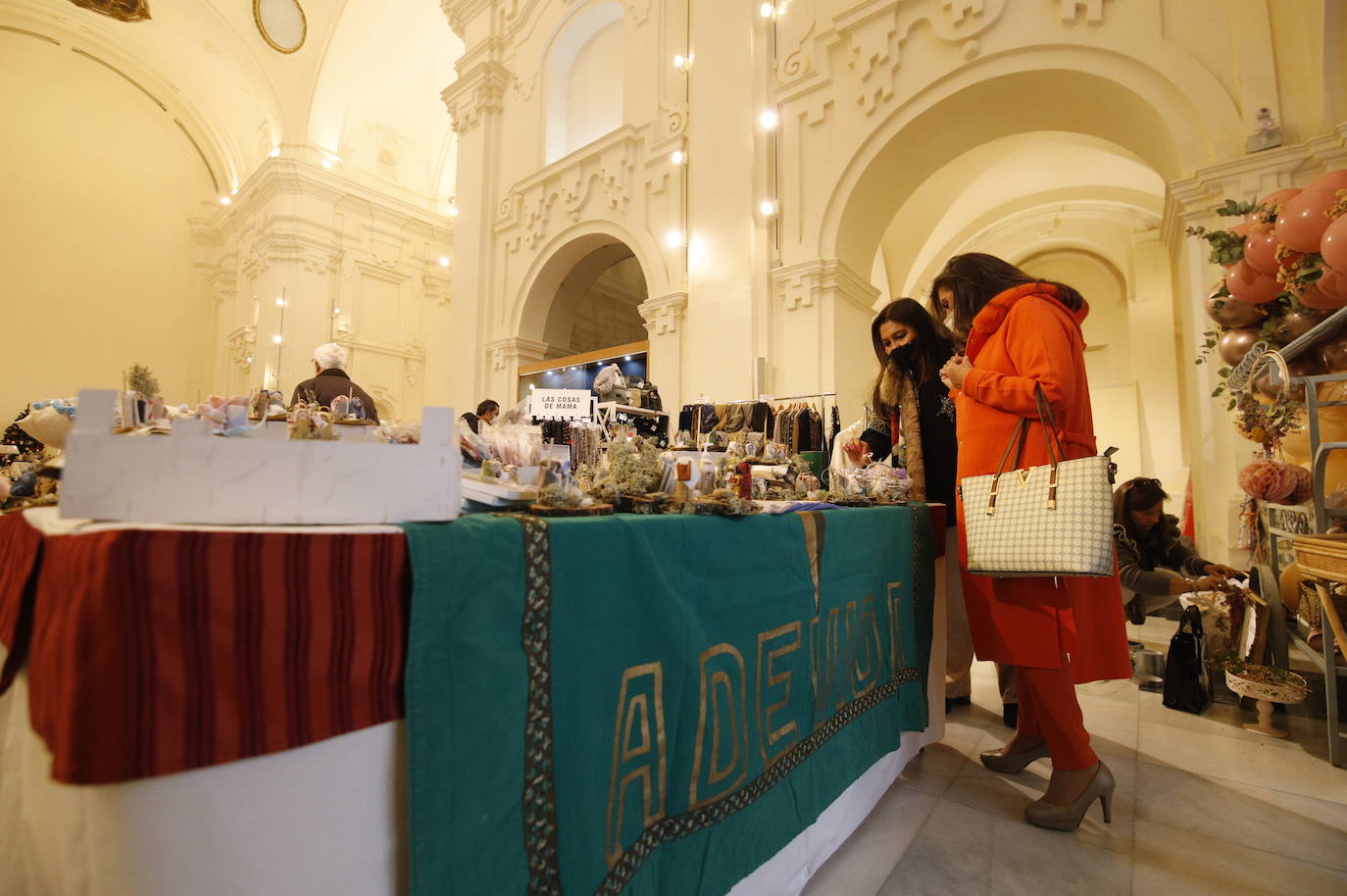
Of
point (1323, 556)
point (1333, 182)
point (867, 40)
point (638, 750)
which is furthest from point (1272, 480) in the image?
point (867, 40)

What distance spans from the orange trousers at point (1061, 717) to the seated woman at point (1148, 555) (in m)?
2.11

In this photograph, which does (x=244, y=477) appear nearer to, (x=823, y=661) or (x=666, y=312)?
(x=823, y=661)

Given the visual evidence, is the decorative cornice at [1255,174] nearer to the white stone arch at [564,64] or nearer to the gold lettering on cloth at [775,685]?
the gold lettering on cloth at [775,685]

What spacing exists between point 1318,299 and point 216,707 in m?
4.25

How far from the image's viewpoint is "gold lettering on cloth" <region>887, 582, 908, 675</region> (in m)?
Result: 1.98

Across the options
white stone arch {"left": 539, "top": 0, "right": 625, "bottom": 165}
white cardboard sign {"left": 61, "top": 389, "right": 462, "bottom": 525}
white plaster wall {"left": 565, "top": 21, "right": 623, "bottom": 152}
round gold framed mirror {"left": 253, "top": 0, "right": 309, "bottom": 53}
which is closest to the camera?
white cardboard sign {"left": 61, "top": 389, "right": 462, "bottom": 525}

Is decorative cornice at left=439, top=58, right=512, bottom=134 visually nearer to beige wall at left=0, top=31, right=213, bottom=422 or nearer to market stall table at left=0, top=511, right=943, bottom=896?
market stall table at left=0, top=511, right=943, bottom=896

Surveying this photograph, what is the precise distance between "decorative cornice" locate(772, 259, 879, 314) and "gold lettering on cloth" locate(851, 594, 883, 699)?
3970 millimetres

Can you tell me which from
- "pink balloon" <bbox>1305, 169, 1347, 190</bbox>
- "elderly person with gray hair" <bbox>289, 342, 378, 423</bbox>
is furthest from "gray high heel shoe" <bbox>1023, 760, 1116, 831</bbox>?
"elderly person with gray hair" <bbox>289, 342, 378, 423</bbox>

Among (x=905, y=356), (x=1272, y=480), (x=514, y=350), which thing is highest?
(x=514, y=350)

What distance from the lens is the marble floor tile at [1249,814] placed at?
174 centimetres

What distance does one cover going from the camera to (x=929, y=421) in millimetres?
→ 2654

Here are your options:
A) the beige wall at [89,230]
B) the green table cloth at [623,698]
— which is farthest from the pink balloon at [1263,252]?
the beige wall at [89,230]

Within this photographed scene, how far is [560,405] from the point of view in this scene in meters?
2.14
